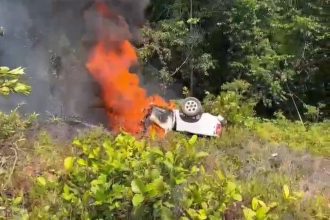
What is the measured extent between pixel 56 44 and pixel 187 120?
580 cm

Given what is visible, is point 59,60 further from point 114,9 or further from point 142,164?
point 142,164

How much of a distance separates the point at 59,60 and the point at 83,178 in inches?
406

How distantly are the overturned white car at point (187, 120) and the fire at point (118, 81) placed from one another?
3.49 feet

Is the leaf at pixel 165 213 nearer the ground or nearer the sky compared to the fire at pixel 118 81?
nearer the ground

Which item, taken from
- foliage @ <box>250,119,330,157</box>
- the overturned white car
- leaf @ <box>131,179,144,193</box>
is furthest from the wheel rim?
leaf @ <box>131,179,144,193</box>

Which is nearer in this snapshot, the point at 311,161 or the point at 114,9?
the point at 311,161

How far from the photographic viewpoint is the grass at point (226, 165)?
3992 mm

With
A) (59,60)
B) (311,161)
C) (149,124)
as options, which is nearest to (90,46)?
(59,60)

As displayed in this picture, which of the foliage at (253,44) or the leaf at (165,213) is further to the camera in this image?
the foliage at (253,44)

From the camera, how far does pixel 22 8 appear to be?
552 inches

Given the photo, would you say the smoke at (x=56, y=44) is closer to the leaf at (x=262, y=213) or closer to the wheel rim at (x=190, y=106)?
the wheel rim at (x=190, y=106)

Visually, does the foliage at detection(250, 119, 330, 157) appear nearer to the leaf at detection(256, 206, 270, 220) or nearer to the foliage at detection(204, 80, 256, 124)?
the foliage at detection(204, 80, 256, 124)

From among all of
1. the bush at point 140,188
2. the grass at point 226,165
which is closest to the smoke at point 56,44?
the grass at point 226,165

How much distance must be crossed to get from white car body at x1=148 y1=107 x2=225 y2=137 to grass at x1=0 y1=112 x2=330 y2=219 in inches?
11.0
